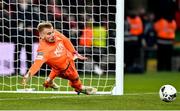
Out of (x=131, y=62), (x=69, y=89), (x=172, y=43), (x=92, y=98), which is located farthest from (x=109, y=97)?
(x=172, y=43)

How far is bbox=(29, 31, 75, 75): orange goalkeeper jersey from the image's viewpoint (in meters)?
12.7

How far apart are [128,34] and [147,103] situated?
1201 centimetres

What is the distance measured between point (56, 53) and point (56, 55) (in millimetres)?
32

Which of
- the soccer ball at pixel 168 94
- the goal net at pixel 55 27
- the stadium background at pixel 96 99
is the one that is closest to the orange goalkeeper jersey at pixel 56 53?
the stadium background at pixel 96 99

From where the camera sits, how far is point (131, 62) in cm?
2377

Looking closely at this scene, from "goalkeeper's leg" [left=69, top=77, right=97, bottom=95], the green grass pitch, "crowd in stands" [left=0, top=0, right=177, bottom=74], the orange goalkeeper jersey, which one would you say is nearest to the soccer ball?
the green grass pitch

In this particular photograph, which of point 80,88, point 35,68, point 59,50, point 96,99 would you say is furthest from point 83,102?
point 59,50

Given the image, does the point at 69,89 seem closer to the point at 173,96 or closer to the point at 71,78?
the point at 71,78

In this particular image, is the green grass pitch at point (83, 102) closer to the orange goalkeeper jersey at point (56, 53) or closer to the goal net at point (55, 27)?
the orange goalkeeper jersey at point (56, 53)

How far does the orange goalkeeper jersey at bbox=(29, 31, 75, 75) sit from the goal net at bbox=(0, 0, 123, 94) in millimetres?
1510

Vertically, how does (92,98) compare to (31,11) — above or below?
below

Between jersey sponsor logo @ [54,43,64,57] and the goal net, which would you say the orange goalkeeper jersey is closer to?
jersey sponsor logo @ [54,43,64,57]

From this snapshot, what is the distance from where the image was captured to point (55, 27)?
16.1 meters

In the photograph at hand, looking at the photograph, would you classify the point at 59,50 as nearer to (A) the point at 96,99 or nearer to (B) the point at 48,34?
(B) the point at 48,34
